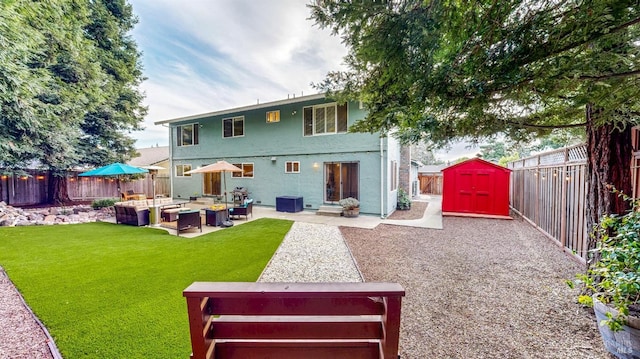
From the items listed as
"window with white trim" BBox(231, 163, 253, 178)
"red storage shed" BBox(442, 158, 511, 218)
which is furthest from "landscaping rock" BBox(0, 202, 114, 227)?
"red storage shed" BBox(442, 158, 511, 218)

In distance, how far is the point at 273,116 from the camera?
12.6 metres

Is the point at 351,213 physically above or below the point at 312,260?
above

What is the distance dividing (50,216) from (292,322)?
43.8 feet

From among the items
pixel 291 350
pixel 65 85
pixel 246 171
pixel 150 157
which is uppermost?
pixel 65 85

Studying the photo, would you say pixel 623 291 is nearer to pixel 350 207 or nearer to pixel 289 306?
pixel 289 306

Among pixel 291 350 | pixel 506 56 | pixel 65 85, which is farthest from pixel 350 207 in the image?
pixel 65 85

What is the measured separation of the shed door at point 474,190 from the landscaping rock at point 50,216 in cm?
1476

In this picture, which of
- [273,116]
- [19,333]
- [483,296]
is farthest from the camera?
[273,116]

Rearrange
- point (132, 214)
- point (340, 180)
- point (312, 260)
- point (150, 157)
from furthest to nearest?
point (150, 157)
point (340, 180)
point (132, 214)
point (312, 260)

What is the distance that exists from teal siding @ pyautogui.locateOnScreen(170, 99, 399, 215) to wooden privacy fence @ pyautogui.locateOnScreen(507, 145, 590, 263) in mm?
4775

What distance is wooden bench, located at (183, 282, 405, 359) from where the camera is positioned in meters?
1.47

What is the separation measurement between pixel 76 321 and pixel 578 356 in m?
5.31

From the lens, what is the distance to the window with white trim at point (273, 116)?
12.5 meters

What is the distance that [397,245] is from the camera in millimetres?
6180
